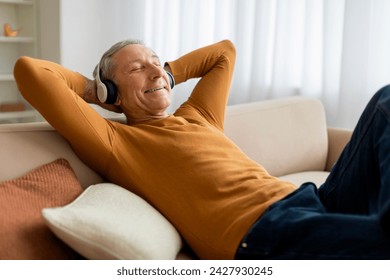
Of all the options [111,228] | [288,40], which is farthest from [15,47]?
[111,228]

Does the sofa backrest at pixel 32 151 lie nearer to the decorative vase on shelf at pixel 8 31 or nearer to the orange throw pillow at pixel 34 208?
the orange throw pillow at pixel 34 208

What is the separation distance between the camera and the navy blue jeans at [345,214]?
1.36m

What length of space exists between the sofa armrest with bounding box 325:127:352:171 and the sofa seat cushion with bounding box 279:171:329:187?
0.13 metres

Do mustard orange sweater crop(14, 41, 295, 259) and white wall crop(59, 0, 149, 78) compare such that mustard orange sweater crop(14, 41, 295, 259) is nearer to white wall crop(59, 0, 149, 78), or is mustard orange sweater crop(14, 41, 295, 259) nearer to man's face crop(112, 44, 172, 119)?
man's face crop(112, 44, 172, 119)

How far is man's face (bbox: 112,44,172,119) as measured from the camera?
195 centimetres

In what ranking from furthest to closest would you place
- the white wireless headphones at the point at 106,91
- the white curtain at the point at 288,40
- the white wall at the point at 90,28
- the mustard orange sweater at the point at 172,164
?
the white wall at the point at 90,28, the white curtain at the point at 288,40, the white wireless headphones at the point at 106,91, the mustard orange sweater at the point at 172,164

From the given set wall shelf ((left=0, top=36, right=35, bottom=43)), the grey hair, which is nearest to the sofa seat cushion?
the grey hair

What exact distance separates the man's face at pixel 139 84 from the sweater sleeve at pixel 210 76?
0.16 metres

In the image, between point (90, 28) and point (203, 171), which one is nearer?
point (203, 171)

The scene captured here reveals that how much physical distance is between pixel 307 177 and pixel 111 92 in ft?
3.41

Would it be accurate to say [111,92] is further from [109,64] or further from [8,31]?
[8,31]

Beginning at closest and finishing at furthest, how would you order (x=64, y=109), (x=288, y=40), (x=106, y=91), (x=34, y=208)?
(x=34, y=208)
(x=64, y=109)
(x=106, y=91)
(x=288, y=40)

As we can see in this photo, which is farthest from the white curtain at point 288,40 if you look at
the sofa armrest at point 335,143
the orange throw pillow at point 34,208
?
the orange throw pillow at point 34,208

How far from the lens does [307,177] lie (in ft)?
8.43
